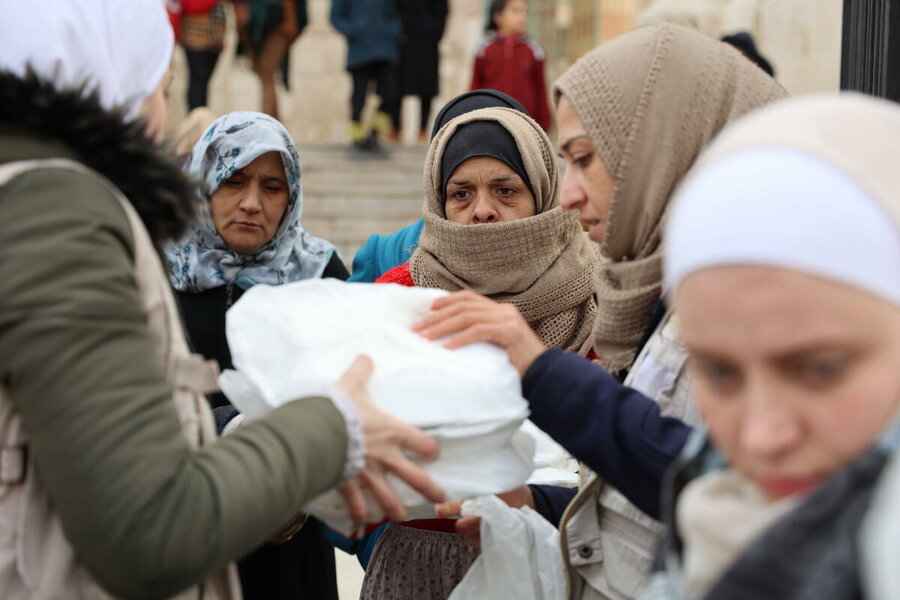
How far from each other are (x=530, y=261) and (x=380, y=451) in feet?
4.51

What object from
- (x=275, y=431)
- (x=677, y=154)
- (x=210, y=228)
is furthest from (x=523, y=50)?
(x=275, y=431)

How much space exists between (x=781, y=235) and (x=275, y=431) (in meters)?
0.81

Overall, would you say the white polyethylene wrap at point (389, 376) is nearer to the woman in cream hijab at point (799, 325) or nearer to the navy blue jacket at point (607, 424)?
the navy blue jacket at point (607, 424)

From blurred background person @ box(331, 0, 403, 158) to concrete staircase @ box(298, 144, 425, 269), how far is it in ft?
1.01

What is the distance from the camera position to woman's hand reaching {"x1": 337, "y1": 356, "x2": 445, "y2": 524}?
1.63m

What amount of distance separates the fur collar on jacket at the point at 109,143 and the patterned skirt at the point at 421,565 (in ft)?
4.36

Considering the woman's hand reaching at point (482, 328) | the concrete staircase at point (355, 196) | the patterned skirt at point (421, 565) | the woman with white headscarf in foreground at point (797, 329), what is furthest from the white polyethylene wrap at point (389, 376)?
the concrete staircase at point (355, 196)

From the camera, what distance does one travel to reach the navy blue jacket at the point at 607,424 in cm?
169

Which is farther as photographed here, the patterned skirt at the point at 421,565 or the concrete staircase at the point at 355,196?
the concrete staircase at the point at 355,196

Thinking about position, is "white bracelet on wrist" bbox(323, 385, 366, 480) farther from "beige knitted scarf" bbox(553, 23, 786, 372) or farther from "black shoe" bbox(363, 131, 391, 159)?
"black shoe" bbox(363, 131, 391, 159)

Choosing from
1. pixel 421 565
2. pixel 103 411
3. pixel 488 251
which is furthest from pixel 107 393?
pixel 488 251

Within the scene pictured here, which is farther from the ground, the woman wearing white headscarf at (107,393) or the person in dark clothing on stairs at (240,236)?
the woman wearing white headscarf at (107,393)

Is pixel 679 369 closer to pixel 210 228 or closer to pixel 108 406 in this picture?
pixel 108 406

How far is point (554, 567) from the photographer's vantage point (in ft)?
7.24
